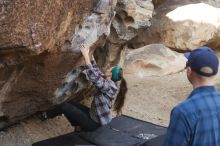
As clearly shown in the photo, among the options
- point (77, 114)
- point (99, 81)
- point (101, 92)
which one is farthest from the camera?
point (77, 114)

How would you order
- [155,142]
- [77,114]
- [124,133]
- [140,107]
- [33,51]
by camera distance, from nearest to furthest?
[33,51] < [155,142] < [77,114] < [124,133] < [140,107]

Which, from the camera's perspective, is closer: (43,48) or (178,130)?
(178,130)

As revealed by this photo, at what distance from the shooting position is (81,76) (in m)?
5.10

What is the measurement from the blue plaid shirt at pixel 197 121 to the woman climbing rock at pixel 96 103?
1993 millimetres

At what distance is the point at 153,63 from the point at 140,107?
193cm

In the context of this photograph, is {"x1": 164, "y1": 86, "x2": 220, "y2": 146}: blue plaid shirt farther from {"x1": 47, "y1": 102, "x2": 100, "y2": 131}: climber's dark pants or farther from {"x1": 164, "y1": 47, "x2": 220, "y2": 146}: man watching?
{"x1": 47, "y1": 102, "x2": 100, "y2": 131}: climber's dark pants

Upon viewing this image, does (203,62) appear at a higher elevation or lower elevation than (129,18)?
higher

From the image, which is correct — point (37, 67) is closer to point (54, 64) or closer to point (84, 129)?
point (54, 64)

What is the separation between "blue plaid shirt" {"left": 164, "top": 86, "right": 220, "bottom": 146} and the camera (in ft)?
7.59

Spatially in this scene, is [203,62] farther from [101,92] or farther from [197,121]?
[101,92]

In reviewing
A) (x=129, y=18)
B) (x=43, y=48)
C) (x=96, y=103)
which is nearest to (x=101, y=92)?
(x=96, y=103)

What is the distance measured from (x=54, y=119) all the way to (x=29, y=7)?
100 inches

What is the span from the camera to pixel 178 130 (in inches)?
91.8

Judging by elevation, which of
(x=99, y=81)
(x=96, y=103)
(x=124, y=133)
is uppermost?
(x=99, y=81)
